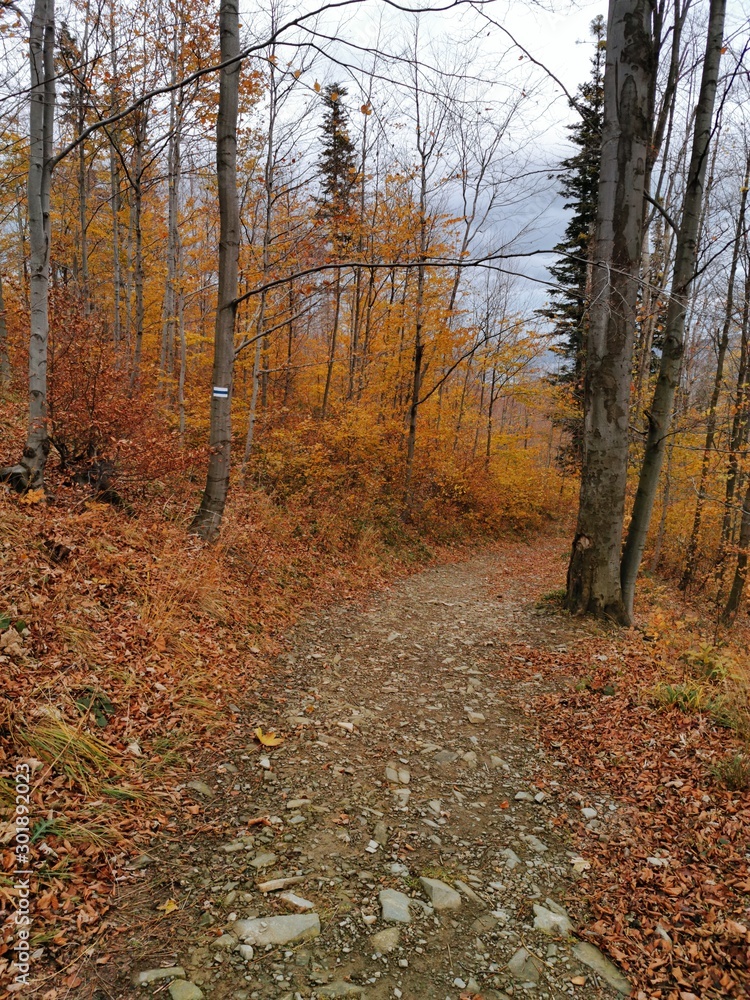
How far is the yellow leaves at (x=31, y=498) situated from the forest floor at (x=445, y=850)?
287 cm

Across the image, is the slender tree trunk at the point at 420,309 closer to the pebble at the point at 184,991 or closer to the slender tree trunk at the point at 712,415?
the slender tree trunk at the point at 712,415

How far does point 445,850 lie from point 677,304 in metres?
6.96

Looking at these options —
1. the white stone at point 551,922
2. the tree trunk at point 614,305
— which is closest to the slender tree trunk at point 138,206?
the tree trunk at point 614,305

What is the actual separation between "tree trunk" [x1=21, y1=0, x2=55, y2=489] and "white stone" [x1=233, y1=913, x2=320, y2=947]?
4996mm

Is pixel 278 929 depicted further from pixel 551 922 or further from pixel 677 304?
pixel 677 304

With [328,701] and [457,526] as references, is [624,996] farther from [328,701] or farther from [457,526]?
[457,526]

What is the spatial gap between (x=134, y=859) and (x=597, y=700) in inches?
160

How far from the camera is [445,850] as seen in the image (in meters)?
3.25

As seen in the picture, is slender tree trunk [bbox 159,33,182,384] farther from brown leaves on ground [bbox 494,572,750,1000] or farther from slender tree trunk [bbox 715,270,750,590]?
slender tree trunk [bbox 715,270,750,590]

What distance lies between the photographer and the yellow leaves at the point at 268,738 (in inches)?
165

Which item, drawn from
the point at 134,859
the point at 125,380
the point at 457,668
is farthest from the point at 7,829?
the point at 125,380

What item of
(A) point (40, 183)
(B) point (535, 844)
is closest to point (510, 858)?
(B) point (535, 844)

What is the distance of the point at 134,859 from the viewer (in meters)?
2.89

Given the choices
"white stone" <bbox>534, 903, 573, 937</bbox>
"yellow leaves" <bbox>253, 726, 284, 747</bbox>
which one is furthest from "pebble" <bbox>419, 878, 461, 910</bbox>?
"yellow leaves" <bbox>253, 726, 284, 747</bbox>
